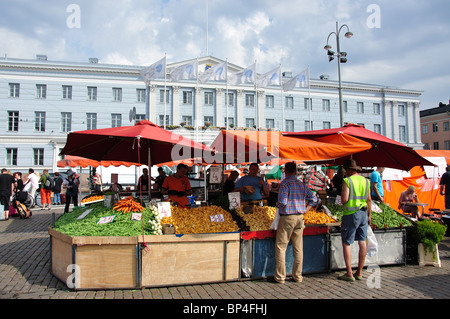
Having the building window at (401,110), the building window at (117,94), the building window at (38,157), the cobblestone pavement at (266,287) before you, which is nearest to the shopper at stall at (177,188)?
the cobblestone pavement at (266,287)

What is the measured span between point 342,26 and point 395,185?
29.9 ft

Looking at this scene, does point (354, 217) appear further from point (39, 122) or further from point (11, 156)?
point (11, 156)

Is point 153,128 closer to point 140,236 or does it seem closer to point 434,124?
point 140,236

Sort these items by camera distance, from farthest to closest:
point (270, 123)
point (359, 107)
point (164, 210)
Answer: point (359, 107)
point (270, 123)
point (164, 210)

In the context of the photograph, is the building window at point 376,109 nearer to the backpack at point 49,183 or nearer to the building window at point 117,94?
the building window at point 117,94

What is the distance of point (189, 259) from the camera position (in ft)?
16.4

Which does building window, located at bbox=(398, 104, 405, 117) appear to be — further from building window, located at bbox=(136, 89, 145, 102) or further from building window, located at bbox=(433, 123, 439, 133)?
building window, located at bbox=(136, 89, 145, 102)

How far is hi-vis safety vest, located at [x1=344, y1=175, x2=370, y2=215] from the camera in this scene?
5328 millimetres

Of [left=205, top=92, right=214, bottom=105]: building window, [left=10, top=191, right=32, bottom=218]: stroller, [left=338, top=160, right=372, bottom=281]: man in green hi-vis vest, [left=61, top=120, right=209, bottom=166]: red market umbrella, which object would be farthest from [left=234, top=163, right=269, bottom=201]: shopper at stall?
[left=205, top=92, right=214, bottom=105]: building window

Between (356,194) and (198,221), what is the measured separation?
2824 millimetres

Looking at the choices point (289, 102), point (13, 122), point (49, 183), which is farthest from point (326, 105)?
point (13, 122)

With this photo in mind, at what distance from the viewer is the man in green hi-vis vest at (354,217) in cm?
532

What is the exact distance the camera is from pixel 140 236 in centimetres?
484
